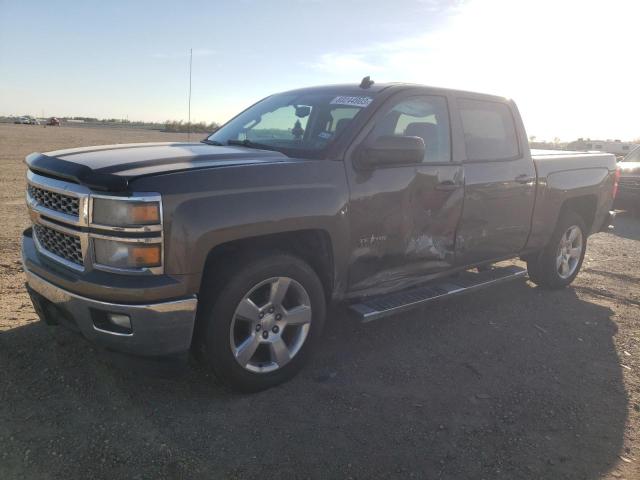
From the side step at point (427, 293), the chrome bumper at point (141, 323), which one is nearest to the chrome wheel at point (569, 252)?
the side step at point (427, 293)

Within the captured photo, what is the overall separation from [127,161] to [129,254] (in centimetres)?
59

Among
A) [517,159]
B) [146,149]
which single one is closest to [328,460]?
[146,149]

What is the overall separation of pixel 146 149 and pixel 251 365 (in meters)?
1.59

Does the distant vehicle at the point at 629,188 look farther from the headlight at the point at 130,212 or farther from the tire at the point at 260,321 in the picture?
the headlight at the point at 130,212

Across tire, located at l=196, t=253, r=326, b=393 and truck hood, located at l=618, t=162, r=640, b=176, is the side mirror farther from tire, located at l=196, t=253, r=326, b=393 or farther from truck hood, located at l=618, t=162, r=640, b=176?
truck hood, located at l=618, t=162, r=640, b=176

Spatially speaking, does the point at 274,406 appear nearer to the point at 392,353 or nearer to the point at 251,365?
the point at 251,365

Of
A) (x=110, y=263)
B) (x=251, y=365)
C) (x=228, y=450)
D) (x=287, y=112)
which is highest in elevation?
(x=287, y=112)

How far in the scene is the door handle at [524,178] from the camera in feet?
15.5

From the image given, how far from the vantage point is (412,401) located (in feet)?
10.8

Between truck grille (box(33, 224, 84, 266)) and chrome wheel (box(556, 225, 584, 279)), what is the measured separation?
4.81m

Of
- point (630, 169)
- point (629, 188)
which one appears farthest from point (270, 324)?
point (630, 169)

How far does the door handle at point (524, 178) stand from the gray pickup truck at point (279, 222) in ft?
0.07

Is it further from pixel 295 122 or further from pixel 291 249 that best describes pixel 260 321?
pixel 295 122

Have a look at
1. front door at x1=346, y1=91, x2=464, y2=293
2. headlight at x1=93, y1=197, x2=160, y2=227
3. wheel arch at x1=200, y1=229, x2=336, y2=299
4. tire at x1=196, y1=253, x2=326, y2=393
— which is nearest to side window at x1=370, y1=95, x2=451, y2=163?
front door at x1=346, y1=91, x2=464, y2=293
